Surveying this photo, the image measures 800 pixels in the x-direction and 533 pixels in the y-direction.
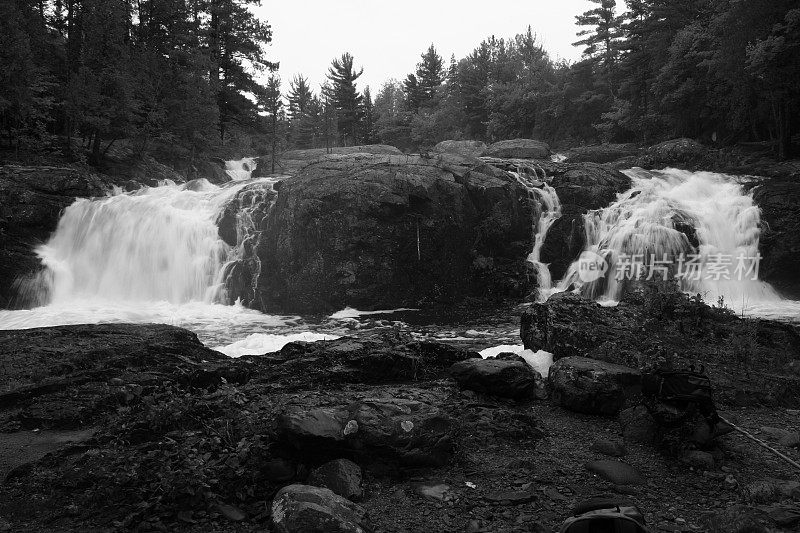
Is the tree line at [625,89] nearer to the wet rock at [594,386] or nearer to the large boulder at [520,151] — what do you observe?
the large boulder at [520,151]

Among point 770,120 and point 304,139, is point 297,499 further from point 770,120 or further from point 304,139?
point 304,139

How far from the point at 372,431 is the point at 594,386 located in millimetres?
2834

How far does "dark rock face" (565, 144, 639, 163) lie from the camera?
89.6 ft

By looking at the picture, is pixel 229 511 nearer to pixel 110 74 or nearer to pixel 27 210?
pixel 27 210

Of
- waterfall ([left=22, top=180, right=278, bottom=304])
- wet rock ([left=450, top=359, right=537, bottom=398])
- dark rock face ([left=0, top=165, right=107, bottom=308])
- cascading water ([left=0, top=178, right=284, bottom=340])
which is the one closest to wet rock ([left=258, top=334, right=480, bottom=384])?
wet rock ([left=450, top=359, right=537, bottom=398])

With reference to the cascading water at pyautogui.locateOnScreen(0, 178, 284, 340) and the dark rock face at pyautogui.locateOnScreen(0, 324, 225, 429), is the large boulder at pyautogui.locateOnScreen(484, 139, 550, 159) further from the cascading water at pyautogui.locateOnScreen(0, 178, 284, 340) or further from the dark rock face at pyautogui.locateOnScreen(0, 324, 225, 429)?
the dark rock face at pyautogui.locateOnScreen(0, 324, 225, 429)

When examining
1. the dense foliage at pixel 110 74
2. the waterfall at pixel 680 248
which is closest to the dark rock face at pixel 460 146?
the dense foliage at pixel 110 74

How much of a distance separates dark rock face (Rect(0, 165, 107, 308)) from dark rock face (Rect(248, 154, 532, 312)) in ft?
26.0

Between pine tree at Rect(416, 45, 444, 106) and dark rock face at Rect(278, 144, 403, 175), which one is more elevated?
pine tree at Rect(416, 45, 444, 106)

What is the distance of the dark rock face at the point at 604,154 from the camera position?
89.6 feet

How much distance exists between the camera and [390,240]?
16.8 meters

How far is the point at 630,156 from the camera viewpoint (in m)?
26.4

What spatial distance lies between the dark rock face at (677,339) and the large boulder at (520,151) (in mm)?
23166

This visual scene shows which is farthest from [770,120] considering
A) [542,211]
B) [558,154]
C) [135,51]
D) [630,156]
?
[135,51]
